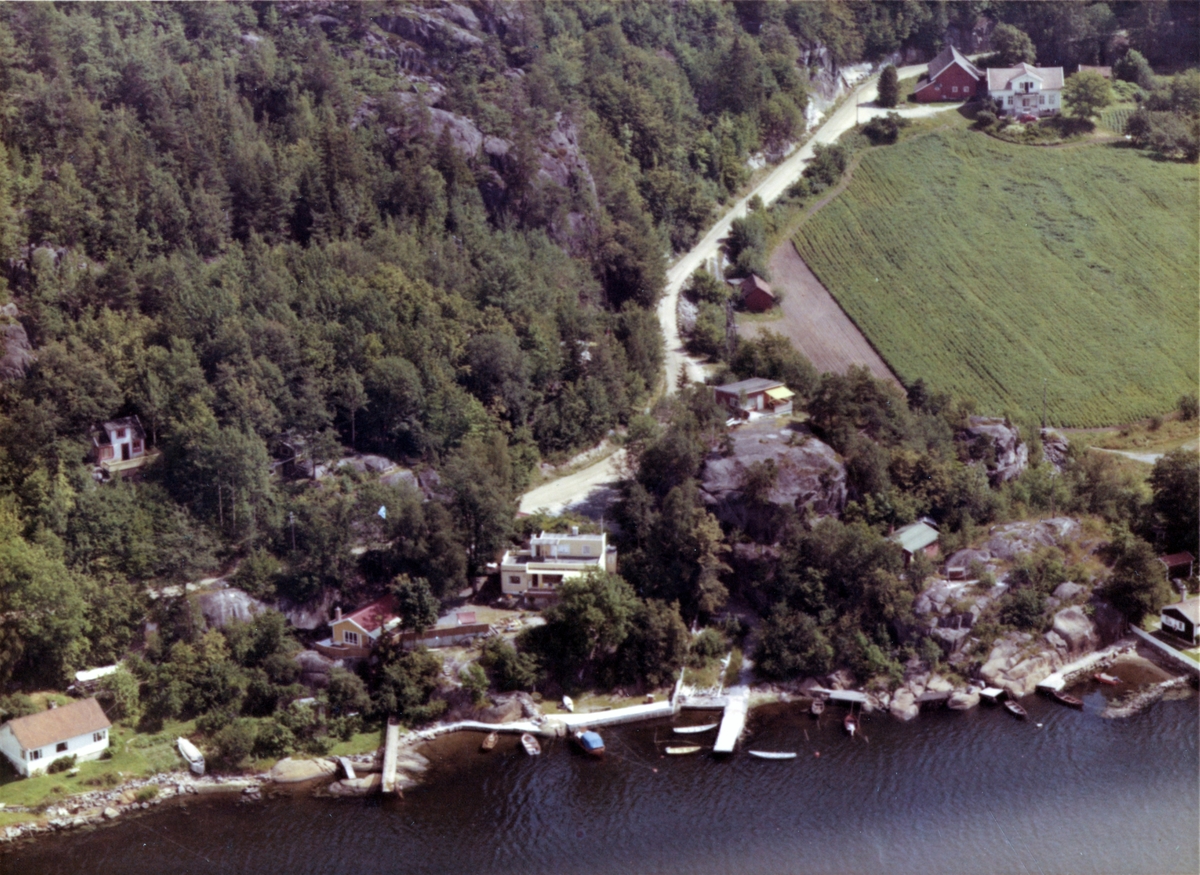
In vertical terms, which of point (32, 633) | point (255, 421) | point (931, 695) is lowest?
point (931, 695)

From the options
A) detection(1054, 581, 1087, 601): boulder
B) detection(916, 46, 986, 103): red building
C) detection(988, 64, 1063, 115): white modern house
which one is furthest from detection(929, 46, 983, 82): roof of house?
detection(1054, 581, 1087, 601): boulder

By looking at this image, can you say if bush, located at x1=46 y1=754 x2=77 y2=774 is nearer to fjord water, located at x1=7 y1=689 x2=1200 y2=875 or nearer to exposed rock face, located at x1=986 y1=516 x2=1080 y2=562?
fjord water, located at x1=7 y1=689 x2=1200 y2=875

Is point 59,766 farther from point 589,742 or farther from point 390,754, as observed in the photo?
point 589,742

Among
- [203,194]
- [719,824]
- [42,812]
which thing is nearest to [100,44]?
[203,194]

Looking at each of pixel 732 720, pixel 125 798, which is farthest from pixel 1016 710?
pixel 125 798

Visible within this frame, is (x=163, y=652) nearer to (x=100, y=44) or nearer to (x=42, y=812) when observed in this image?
(x=42, y=812)

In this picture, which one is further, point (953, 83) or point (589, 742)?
point (953, 83)
